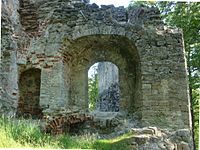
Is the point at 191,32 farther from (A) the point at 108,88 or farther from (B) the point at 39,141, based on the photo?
(B) the point at 39,141

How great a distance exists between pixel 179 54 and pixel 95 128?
97.1 inches

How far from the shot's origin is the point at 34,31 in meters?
9.21

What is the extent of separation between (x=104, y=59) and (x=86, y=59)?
0.44 meters

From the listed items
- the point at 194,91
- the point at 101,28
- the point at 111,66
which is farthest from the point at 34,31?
the point at 111,66

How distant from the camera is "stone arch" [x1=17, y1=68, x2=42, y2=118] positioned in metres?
8.94

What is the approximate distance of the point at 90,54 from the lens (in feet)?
30.9

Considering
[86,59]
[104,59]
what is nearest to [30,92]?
[86,59]

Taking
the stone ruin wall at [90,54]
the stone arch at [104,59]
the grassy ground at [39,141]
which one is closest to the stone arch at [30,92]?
the stone ruin wall at [90,54]

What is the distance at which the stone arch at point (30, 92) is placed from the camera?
8938mm

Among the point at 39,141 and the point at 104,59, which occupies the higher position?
the point at 104,59

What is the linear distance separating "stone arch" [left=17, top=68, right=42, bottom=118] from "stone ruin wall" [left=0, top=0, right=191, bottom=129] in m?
0.13

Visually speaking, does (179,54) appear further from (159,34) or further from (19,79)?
(19,79)

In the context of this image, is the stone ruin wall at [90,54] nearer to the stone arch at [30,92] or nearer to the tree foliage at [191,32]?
the stone arch at [30,92]

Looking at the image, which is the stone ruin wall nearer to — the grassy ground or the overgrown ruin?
the overgrown ruin
